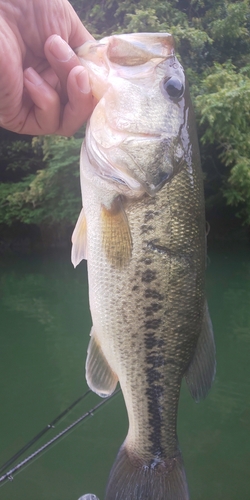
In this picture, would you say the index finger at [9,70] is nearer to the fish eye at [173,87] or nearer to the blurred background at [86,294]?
the fish eye at [173,87]

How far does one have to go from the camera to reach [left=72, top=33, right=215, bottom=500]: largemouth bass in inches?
56.7

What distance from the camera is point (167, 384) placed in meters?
1.57

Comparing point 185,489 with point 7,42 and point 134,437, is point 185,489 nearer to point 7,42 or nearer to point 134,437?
point 134,437

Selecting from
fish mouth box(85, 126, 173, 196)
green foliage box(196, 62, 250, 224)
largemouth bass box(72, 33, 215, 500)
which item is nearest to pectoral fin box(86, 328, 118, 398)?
largemouth bass box(72, 33, 215, 500)

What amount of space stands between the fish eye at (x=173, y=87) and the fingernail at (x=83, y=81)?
10.5 inches

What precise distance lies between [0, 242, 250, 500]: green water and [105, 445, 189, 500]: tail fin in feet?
6.81

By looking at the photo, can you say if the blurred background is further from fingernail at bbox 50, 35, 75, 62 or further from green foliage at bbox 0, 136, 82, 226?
fingernail at bbox 50, 35, 75, 62

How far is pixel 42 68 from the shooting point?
5.10ft

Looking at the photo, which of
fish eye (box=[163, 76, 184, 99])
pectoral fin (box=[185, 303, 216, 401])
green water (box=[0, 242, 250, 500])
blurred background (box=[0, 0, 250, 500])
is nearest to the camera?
fish eye (box=[163, 76, 184, 99])

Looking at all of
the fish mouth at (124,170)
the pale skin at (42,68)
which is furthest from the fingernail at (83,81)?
the fish mouth at (124,170)

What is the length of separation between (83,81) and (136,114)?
20 cm

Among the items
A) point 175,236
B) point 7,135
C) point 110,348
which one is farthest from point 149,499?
point 7,135

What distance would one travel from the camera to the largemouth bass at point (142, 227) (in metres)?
1.44

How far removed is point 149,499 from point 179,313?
26.3 inches
